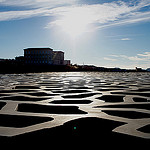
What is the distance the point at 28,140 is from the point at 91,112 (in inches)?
55.0

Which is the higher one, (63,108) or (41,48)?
(41,48)

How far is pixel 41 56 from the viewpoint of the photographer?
12975 cm

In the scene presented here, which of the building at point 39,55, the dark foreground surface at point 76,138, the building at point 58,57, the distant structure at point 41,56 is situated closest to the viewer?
the dark foreground surface at point 76,138

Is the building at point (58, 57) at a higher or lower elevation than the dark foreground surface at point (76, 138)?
higher

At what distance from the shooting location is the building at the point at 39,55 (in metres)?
127

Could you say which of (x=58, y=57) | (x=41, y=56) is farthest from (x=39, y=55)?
(x=58, y=57)

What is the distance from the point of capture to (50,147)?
6.33ft

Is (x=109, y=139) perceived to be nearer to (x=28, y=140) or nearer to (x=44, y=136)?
(x=44, y=136)

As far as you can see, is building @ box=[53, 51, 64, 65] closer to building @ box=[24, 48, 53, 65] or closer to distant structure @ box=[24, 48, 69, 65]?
distant structure @ box=[24, 48, 69, 65]

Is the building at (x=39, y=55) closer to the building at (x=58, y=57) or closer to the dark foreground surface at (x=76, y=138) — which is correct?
the building at (x=58, y=57)

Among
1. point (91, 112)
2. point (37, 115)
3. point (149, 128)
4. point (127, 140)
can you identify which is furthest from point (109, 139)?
point (37, 115)

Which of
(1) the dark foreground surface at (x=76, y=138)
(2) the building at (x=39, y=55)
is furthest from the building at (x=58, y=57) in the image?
(1) the dark foreground surface at (x=76, y=138)

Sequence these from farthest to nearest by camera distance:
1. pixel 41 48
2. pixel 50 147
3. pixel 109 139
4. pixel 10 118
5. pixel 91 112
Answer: pixel 41 48 < pixel 91 112 < pixel 10 118 < pixel 109 139 < pixel 50 147

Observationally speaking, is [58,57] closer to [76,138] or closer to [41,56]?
[41,56]
